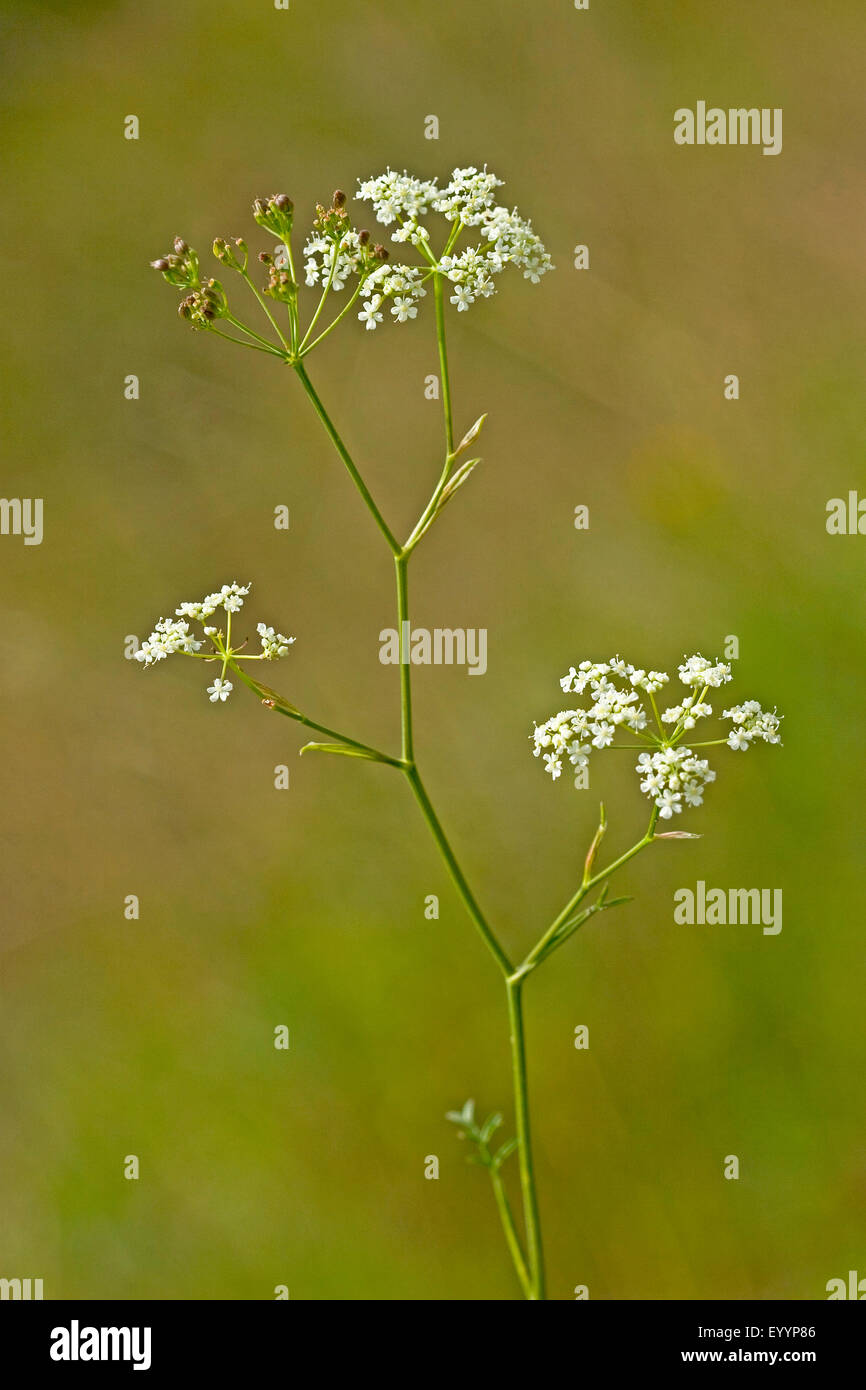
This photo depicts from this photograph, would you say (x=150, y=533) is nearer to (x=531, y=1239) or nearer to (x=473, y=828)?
(x=473, y=828)

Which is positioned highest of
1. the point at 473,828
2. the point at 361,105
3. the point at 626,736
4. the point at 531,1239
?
the point at 361,105

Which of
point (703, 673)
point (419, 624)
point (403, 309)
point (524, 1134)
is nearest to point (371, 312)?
point (403, 309)

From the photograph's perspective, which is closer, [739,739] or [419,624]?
[739,739]

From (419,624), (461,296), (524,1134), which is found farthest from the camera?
(419,624)

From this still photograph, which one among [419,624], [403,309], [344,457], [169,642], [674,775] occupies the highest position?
[419,624]

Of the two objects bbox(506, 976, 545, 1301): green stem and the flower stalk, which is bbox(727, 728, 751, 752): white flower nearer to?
the flower stalk

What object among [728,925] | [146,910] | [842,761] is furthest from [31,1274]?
[842,761]

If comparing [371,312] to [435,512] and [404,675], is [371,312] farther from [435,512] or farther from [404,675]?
[404,675]

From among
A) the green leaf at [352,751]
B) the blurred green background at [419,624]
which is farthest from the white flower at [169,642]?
the blurred green background at [419,624]
